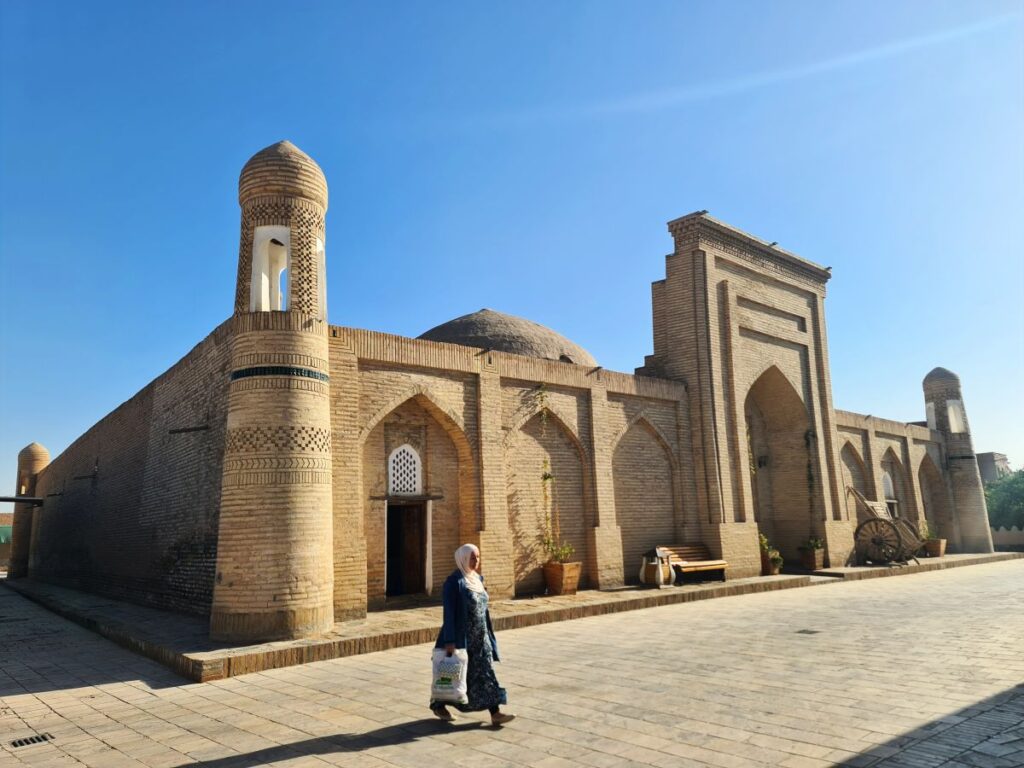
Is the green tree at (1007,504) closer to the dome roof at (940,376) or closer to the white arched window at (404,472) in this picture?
the dome roof at (940,376)

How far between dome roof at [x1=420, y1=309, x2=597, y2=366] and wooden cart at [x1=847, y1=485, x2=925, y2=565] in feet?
28.0

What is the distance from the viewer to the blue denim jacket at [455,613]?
492cm

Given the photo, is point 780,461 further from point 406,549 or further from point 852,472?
point 406,549

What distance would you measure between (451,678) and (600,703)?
47.2 inches

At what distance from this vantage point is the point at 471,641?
4973mm

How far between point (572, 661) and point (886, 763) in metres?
3.53

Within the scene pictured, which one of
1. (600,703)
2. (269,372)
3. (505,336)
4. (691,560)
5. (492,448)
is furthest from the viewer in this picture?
(505,336)

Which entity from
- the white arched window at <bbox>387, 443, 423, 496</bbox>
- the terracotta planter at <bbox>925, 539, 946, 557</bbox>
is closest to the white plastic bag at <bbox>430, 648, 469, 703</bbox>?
the white arched window at <bbox>387, 443, 423, 496</bbox>

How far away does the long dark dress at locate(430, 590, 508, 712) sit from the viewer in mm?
4820

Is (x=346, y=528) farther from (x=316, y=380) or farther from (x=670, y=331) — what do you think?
(x=670, y=331)

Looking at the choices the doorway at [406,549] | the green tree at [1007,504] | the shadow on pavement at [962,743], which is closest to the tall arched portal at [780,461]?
the doorway at [406,549]

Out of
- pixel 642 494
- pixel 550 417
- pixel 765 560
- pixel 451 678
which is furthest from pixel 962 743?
pixel 765 560

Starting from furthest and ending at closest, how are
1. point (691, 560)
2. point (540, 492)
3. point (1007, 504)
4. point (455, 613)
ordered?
point (1007, 504) < point (691, 560) < point (540, 492) < point (455, 613)

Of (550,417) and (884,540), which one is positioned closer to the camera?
(550,417)
